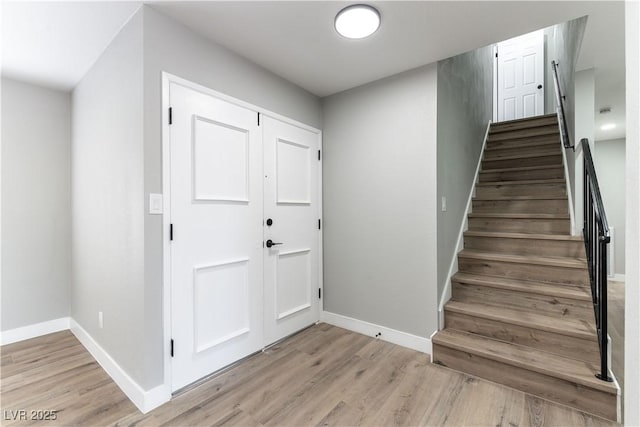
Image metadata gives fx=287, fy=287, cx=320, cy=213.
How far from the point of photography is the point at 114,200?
2055 millimetres

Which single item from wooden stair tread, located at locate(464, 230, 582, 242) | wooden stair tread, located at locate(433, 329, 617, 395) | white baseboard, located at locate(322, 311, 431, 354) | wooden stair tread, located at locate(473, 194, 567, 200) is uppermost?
wooden stair tread, located at locate(473, 194, 567, 200)

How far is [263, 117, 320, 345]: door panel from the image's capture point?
102 inches

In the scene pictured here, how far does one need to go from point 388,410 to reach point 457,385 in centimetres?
59

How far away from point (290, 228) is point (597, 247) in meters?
2.34

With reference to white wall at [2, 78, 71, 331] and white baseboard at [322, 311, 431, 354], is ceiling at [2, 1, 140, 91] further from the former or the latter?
white baseboard at [322, 311, 431, 354]

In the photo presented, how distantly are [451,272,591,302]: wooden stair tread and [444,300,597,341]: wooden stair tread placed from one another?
17 cm

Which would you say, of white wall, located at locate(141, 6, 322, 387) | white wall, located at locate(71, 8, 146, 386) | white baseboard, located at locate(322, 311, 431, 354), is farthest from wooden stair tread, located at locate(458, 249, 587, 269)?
white wall, located at locate(71, 8, 146, 386)

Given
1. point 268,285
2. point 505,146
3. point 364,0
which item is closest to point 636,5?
point 364,0

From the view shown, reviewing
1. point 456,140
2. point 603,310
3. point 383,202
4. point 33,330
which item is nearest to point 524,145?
point 456,140

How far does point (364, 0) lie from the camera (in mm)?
1710

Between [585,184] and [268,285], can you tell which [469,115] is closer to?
[585,184]

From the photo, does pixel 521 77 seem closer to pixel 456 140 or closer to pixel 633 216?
pixel 456 140

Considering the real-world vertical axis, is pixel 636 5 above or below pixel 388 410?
above

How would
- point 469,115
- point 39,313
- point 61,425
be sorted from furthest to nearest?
point 469,115
point 39,313
point 61,425
